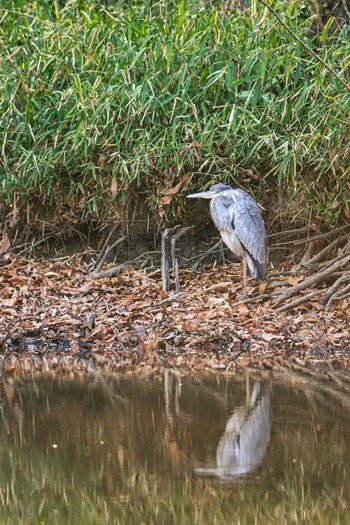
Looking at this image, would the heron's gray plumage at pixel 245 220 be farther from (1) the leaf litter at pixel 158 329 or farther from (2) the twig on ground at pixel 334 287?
(2) the twig on ground at pixel 334 287

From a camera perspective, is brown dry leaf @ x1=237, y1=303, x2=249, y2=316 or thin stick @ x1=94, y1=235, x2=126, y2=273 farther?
thin stick @ x1=94, y1=235, x2=126, y2=273

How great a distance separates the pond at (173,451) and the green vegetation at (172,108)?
3261 mm

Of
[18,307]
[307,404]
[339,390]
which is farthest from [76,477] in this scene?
[18,307]

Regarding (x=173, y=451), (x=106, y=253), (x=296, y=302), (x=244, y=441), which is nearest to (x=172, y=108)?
(x=106, y=253)

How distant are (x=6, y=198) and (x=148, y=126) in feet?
6.10

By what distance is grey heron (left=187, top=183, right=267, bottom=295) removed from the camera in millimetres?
8859

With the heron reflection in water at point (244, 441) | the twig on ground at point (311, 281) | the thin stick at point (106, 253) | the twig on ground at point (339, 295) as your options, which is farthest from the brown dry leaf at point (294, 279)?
the heron reflection in water at point (244, 441)

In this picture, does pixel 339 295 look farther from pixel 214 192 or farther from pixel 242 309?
pixel 214 192

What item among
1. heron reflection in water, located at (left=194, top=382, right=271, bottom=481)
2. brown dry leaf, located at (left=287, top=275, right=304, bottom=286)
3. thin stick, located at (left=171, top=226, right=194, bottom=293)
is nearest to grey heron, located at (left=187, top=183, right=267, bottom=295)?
brown dry leaf, located at (left=287, top=275, right=304, bottom=286)

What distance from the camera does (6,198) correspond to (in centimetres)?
1017

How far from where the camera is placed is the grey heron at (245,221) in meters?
8.86

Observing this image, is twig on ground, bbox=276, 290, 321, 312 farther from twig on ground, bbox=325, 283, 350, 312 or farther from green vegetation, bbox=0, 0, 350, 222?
green vegetation, bbox=0, 0, 350, 222

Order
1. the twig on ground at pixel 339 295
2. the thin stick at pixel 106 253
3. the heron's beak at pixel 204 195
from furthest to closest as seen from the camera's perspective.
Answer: the thin stick at pixel 106 253, the heron's beak at pixel 204 195, the twig on ground at pixel 339 295

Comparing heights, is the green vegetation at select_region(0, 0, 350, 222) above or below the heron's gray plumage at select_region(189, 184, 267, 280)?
above
